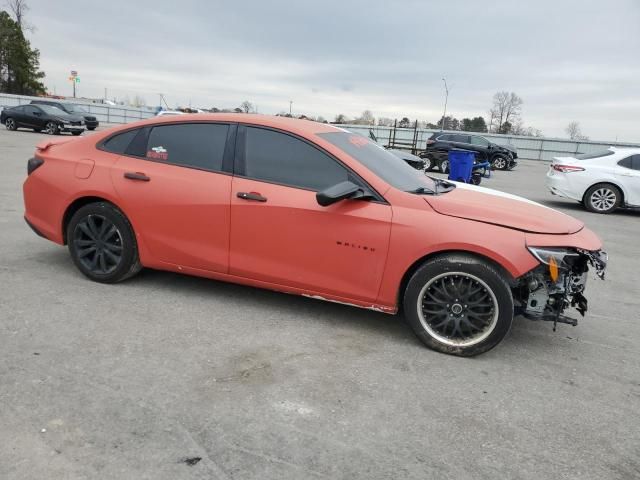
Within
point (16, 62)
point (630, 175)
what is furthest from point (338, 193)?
point (16, 62)

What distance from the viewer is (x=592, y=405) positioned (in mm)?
3109

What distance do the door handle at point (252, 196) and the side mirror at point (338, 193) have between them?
501mm

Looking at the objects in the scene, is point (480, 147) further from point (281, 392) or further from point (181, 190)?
point (281, 392)

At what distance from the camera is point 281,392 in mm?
3012

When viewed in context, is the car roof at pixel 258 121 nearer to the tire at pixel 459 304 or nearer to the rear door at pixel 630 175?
the tire at pixel 459 304

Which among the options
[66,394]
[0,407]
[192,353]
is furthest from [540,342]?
[0,407]

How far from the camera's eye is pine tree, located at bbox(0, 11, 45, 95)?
54594 millimetres

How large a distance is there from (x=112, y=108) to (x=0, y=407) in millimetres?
46859

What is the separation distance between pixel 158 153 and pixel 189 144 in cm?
30

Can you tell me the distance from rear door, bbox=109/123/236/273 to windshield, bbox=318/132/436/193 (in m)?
0.89

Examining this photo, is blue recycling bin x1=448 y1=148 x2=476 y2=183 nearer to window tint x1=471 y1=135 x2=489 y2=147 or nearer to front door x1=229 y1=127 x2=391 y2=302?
window tint x1=471 y1=135 x2=489 y2=147

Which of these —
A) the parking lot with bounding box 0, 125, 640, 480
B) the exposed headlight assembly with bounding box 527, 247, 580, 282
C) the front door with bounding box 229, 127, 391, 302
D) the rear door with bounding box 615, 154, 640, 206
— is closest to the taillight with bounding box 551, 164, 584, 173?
the rear door with bounding box 615, 154, 640, 206

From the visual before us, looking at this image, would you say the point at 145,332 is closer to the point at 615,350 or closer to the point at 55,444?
the point at 55,444

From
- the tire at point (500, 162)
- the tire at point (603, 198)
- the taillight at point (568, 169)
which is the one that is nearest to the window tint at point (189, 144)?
the taillight at point (568, 169)
